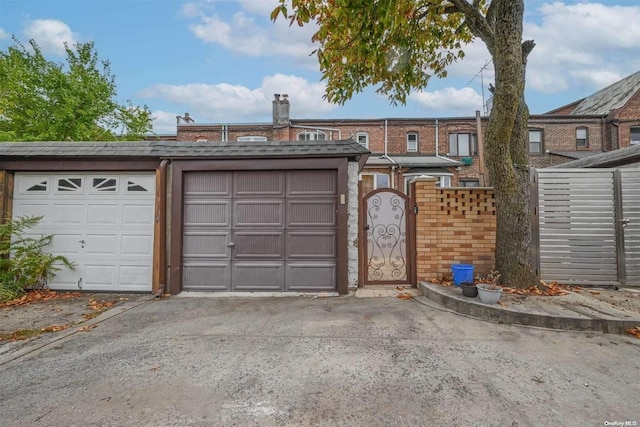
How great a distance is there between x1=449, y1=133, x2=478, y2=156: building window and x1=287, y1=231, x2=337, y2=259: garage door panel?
15.8 metres

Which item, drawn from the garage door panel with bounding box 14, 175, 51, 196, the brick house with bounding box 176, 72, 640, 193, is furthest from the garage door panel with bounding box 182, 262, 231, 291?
the brick house with bounding box 176, 72, 640, 193

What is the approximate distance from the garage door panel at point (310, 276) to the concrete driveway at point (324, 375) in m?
1.46

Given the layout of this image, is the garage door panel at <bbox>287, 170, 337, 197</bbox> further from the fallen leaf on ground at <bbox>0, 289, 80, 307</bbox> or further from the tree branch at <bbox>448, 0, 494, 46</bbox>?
the fallen leaf on ground at <bbox>0, 289, 80, 307</bbox>

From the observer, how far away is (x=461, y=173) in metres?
18.2

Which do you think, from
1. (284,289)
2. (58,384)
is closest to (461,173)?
(284,289)

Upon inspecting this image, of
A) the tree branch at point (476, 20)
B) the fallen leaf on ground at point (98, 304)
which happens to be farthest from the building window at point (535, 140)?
the fallen leaf on ground at point (98, 304)

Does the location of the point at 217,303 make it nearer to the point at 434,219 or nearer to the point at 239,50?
the point at 434,219

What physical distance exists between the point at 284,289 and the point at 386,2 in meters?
4.81

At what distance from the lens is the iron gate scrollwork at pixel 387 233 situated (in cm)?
586

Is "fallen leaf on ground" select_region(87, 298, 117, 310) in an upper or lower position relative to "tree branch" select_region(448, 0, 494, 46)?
lower

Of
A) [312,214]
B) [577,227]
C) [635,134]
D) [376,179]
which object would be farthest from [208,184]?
[635,134]

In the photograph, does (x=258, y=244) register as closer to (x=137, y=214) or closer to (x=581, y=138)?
(x=137, y=214)

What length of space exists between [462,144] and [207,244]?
17.7m

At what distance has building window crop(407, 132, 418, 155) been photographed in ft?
61.6
